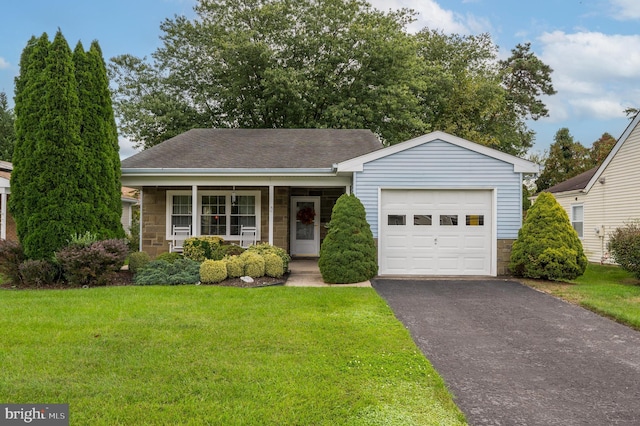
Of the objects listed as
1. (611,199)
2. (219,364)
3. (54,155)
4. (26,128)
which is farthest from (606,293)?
(26,128)

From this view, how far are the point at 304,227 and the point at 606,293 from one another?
962cm

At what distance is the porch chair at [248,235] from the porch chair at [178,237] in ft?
5.38

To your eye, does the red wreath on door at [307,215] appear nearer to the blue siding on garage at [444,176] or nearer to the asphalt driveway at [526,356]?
the blue siding on garage at [444,176]

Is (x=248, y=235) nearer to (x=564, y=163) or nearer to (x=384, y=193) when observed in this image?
(x=384, y=193)

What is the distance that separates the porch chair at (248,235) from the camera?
46.2 ft

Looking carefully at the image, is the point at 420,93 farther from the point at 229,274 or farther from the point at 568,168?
the point at 229,274

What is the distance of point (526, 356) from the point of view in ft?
16.9

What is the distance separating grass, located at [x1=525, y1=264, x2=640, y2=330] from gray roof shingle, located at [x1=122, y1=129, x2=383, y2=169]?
6735 mm

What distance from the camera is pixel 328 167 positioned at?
12.6 m

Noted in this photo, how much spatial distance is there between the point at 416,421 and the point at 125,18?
1349cm

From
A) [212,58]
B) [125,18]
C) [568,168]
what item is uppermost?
[212,58]

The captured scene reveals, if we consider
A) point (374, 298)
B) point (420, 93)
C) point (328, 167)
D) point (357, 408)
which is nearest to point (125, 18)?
point (328, 167)

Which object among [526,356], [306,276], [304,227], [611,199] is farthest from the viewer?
[304,227]

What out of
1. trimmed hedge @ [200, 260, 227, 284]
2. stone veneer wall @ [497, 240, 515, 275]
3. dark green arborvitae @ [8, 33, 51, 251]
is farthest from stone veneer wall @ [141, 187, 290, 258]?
stone veneer wall @ [497, 240, 515, 275]
